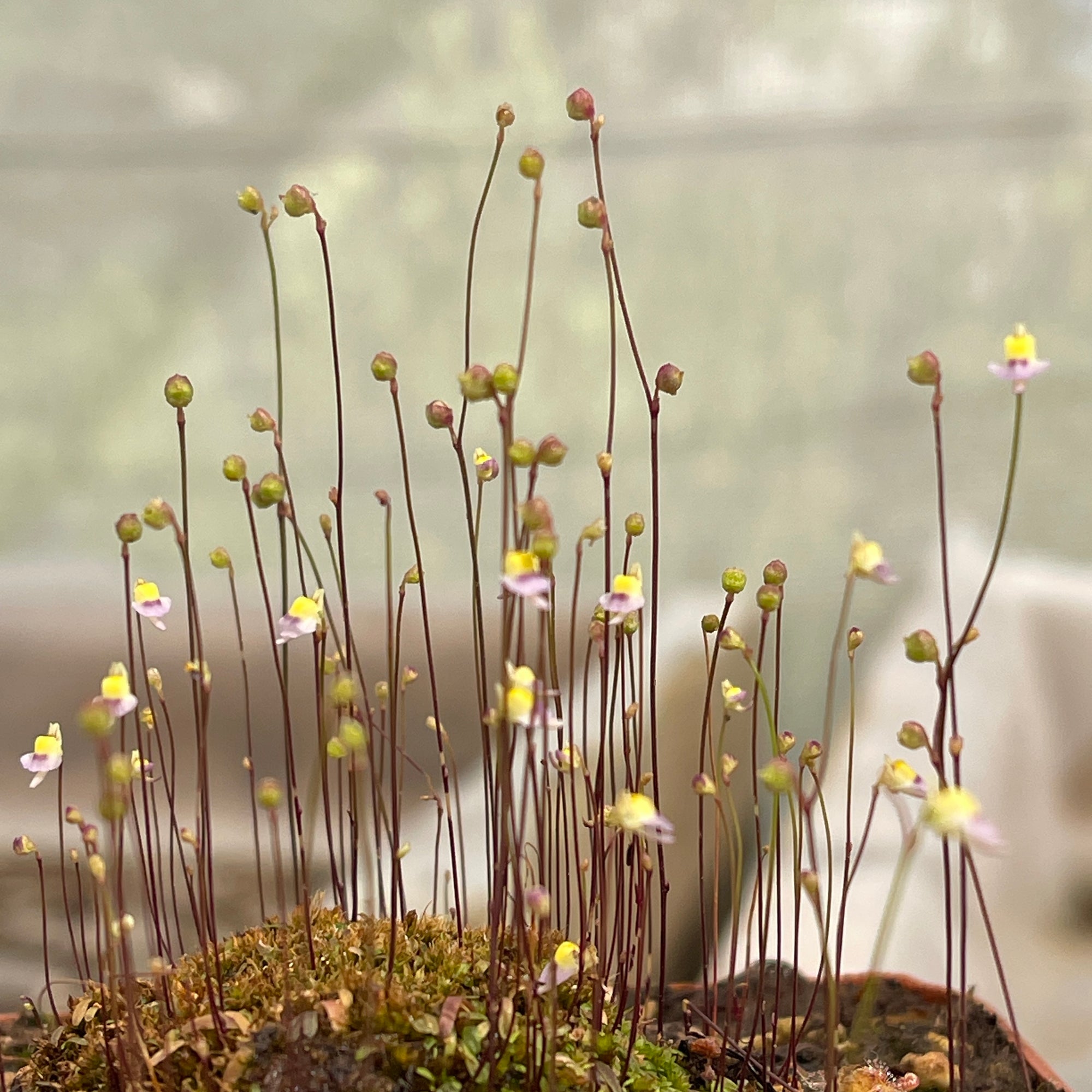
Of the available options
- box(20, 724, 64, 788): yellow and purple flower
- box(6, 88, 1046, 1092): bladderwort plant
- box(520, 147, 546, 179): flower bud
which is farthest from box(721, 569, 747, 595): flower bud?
box(20, 724, 64, 788): yellow and purple flower

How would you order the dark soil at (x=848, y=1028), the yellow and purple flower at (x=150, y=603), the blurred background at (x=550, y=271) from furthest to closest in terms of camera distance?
the blurred background at (x=550, y=271) < the dark soil at (x=848, y=1028) < the yellow and purple flower at (x=150, y=603)

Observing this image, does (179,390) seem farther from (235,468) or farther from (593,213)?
(593,213)

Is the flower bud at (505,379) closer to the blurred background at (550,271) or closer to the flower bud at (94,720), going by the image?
the flower bud at (94,720)

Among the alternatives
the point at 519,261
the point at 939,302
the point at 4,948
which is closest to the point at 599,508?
the point at 519,261

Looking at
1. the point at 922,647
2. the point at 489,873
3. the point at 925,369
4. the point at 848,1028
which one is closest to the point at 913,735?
the point at 922,647

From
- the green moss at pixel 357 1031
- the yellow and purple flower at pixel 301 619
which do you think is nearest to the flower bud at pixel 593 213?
the yellow and purple flower at pixel 301 619

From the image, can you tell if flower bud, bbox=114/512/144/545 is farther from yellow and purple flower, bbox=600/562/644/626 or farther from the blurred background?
the blurred background

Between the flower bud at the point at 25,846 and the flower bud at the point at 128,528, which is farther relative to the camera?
the flower bud at the point at 25,846

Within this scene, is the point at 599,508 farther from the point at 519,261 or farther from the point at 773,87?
the point at 773,87
